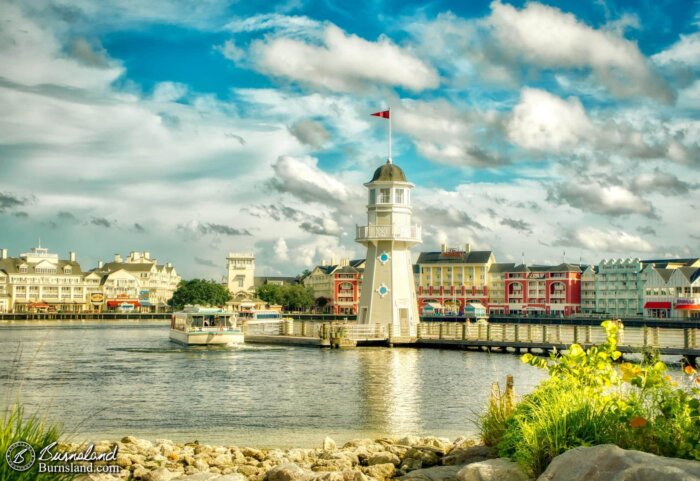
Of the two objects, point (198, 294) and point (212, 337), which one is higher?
point (198, 294)

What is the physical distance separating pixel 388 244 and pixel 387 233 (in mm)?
892

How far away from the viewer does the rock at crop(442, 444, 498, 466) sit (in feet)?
38.1

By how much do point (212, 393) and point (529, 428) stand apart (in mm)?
20095

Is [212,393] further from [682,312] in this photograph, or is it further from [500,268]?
[500,268]

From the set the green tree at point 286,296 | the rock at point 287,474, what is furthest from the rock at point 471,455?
the green tree at point 286,296

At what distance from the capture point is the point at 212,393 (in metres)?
28.2

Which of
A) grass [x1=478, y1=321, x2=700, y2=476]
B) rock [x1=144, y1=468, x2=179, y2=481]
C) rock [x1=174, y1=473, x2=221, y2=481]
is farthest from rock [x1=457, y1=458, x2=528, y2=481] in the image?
rock [x1=144, y1=468, x2=179, y2=481]

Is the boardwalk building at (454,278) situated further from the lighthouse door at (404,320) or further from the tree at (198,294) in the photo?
the lighthouse door at (404,320)

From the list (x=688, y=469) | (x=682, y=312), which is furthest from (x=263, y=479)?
(x=682, y=312)

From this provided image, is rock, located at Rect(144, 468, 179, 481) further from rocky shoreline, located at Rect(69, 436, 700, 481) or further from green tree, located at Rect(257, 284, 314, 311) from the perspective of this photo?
green tree, located at Rect(257, 284, 314, 311)

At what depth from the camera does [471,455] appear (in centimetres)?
1177

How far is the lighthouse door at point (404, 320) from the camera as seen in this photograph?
50.5 metres
